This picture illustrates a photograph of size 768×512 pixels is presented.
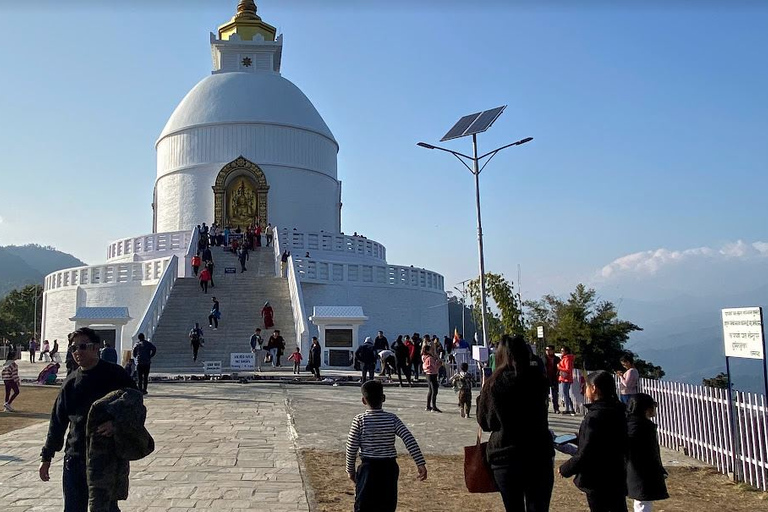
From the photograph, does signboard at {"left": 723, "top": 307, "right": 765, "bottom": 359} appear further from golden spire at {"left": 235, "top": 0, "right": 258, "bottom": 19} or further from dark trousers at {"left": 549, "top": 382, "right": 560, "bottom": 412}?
golden spire at {"left": 235, "top": 0, "right": 258, "bottom": 19}

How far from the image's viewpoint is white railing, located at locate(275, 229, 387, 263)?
2969 centimetres

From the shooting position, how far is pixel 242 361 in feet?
63.0

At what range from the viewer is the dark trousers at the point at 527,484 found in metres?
4.43

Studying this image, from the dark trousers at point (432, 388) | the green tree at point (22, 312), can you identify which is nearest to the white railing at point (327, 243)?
the dark trousers at point (432, 388)

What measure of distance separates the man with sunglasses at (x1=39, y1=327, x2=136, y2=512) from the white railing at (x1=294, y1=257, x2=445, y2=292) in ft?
69.1

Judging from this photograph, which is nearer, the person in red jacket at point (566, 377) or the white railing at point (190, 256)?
the person in red jacket at point (566, 377)

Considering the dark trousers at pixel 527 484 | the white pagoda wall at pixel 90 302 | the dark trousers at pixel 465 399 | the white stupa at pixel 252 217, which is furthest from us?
the white pagoda wall at pixel 90 302

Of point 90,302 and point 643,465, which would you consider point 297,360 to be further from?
point 643,465

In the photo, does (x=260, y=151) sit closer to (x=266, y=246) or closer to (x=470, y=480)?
(x=266, y=246)

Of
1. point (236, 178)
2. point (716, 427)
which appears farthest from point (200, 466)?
point (236, 178)

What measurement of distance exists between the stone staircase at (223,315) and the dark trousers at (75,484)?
1521cm

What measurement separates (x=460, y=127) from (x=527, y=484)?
19560 millimetres

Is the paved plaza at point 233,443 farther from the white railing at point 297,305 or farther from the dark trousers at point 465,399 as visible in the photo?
the white railing at point 297,305

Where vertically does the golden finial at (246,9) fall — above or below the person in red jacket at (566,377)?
above
